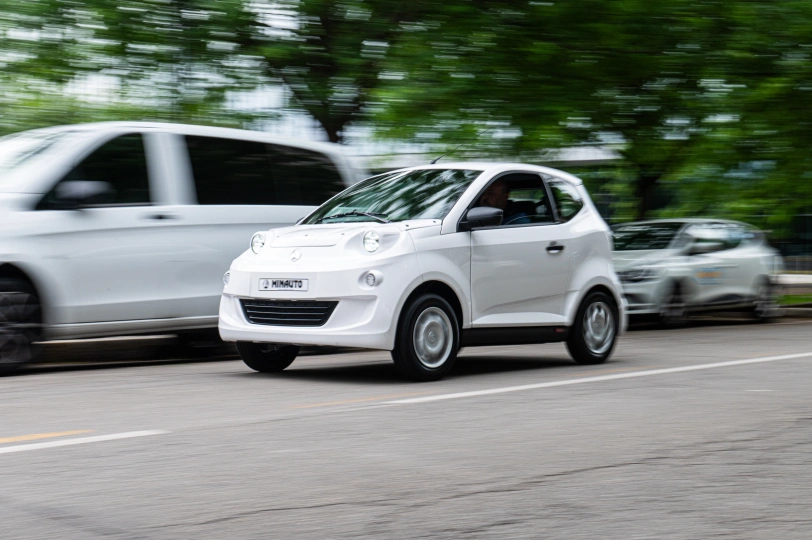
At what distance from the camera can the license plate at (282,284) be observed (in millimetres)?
8242

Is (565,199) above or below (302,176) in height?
below

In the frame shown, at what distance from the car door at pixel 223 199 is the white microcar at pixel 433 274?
47.7 inches

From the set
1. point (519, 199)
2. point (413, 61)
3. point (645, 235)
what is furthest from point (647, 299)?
point (519, 199)

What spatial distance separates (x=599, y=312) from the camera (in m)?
9.94

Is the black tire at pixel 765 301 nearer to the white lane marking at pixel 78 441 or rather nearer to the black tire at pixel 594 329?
the black tire at pixel 594 329

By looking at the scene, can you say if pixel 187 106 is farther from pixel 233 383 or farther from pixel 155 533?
pixel 155 533

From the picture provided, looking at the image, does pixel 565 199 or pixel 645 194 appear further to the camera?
pixel 645 194

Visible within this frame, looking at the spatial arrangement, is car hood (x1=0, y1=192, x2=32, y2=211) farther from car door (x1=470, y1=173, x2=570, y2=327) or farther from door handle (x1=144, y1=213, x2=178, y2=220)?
car door (x1=470, y1=173, x2=570, y2=327)

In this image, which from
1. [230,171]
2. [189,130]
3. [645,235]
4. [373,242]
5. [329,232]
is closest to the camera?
[373,242]

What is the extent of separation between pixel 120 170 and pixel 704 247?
9.53 metres

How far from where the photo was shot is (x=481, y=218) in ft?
28.6

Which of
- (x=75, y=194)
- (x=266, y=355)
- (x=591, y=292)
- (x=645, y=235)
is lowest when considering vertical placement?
(x=266, y=355)

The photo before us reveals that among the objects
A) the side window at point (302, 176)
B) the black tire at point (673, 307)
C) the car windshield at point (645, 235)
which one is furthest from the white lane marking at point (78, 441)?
the car windshield at point (645, 235)

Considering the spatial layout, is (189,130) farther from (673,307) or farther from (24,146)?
A: (673,307)
